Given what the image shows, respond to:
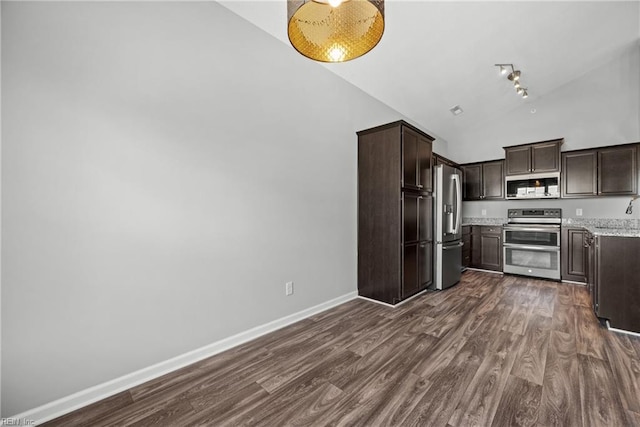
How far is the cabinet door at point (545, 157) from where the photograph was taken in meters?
4.62

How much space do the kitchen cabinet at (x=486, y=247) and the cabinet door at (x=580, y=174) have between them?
124cm

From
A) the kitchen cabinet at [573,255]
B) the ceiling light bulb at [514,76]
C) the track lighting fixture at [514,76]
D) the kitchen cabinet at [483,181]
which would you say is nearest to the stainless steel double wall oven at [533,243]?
the kitchen cabinet at [573,255]

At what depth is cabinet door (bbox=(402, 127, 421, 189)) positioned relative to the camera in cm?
325

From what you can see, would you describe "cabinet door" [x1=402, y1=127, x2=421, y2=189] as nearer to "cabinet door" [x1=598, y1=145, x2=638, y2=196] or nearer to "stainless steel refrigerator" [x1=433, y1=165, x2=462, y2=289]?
"stainless steel refrigerator" [x1=433, y1=165, x2=462, y2=289]

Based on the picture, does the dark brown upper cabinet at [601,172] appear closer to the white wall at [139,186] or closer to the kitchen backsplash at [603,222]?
the kitchen backsplash at [603,222]

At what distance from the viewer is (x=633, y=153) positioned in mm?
4129

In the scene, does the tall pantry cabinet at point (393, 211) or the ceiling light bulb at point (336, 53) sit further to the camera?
the tall pantry cabinet at point (393, 211)

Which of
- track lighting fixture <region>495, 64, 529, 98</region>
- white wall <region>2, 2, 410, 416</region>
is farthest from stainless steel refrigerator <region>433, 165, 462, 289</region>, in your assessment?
white wall <region>2, 2, 410, 416</region>

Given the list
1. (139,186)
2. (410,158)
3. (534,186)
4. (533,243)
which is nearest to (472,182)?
(534,186)

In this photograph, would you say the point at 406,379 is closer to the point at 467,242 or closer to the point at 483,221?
the point at 467,242

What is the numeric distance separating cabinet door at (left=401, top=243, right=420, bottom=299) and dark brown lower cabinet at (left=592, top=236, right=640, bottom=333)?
5.83 feet

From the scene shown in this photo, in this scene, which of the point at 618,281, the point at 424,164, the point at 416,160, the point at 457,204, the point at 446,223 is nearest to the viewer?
the point at 618,281

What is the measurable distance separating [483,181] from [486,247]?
1382 millimetres

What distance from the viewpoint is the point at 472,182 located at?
5.70m
